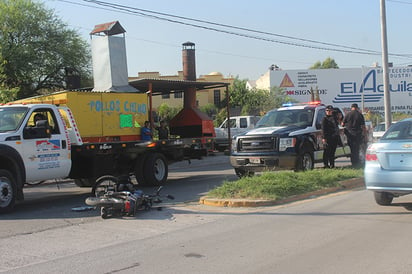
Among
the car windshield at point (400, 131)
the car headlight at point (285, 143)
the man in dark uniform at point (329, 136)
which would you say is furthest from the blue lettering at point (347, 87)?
the car windshield at point (400, 131)

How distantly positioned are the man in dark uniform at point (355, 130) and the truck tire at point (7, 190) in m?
9.26

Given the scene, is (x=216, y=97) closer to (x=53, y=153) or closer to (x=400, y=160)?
(x=53, y=153)

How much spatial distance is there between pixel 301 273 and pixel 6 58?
2162cm

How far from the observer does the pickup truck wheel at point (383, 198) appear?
28.0 ft

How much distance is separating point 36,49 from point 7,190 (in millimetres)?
17139

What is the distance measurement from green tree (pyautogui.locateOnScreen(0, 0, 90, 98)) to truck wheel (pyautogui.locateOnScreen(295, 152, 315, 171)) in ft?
52.8

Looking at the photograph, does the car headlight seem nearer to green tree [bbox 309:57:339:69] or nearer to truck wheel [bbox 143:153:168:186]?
truck wheel [bbox 143:153:168:186]

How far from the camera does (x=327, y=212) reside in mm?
8430

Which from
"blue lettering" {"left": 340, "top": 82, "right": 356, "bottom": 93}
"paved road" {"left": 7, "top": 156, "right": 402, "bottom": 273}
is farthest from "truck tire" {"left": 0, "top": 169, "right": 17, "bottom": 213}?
"blue lettering" {"left": 340, "top": 82, "right": 356, "bottom": 93}

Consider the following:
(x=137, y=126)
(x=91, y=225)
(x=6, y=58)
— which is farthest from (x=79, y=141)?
(x=6, y=58)

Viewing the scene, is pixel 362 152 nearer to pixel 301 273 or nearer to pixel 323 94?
pixel 301 273

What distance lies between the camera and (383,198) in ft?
28.1

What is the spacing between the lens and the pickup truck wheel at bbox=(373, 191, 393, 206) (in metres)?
8.52

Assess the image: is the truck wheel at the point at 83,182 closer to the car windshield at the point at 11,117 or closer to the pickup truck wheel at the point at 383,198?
the car windshield at the point at 11,117
